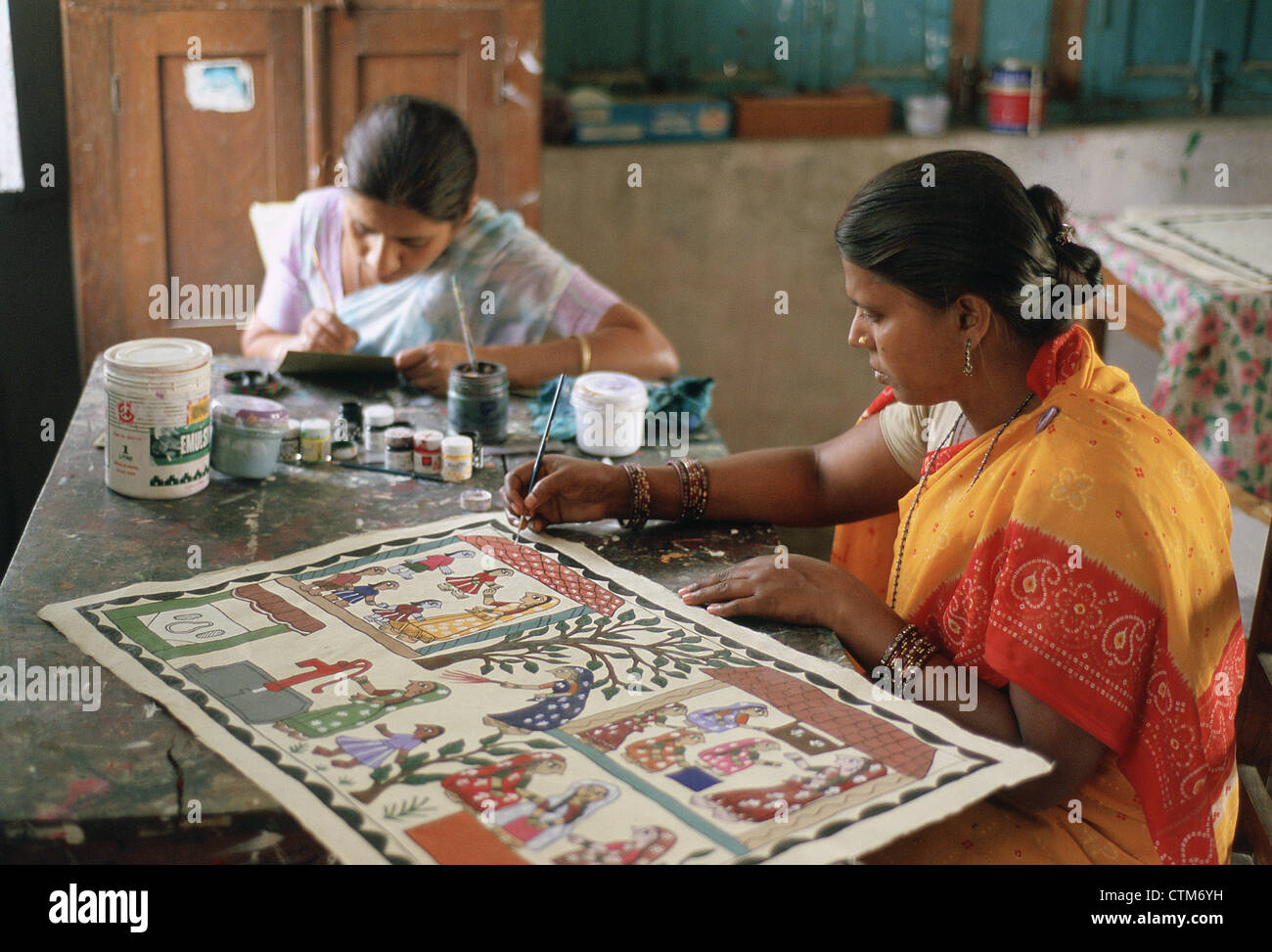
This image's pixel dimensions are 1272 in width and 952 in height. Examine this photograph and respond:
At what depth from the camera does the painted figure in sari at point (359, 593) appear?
1508 millimetres

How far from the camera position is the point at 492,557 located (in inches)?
65.0

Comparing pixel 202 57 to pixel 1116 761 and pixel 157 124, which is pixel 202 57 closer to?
pixel 157 124

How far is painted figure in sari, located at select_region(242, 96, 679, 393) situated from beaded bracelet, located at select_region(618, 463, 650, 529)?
0.62 meters

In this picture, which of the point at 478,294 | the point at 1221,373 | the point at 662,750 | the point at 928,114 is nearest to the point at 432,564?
the point at 662,750

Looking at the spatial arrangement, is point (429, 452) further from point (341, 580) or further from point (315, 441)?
point (341, 580)

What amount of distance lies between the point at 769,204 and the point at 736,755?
9.84 ft

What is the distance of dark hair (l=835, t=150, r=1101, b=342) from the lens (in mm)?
1476

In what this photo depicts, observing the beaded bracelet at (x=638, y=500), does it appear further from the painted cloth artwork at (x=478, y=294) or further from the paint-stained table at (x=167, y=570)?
the painted cloth artwork at (x=478, y=294)

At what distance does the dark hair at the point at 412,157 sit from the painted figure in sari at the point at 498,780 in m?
1.46

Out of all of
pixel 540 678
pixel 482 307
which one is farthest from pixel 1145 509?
pixel 482 307

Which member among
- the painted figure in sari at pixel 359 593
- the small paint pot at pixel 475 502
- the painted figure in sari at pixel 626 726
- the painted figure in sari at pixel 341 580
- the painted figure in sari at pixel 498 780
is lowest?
the painted figure in sari at pixel 498 780

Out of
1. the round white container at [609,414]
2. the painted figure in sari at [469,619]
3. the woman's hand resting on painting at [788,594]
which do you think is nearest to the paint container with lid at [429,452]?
the round white container at [609,414]

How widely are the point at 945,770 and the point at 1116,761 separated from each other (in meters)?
0.37

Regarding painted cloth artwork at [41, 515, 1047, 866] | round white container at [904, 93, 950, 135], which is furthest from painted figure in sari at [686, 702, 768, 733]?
round white container at [904, 93, 950, 135]
